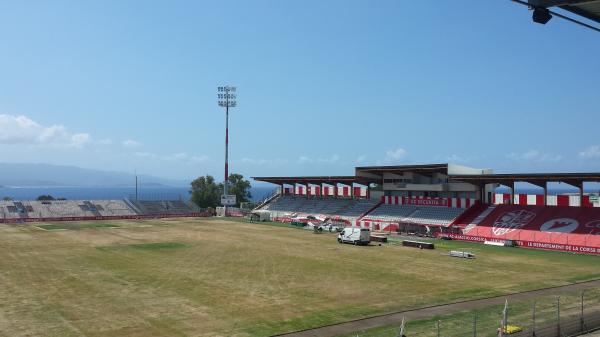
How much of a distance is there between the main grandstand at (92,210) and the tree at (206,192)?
44.4 ft

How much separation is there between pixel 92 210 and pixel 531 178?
91.6 metres

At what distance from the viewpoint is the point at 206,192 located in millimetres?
143250

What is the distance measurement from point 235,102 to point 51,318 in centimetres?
8773

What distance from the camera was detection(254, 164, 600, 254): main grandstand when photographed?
5944cm

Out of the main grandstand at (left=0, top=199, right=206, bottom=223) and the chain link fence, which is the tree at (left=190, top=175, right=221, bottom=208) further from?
the chain link fence

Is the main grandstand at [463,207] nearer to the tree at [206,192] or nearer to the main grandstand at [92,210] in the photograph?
the main grandstand at [92,210]

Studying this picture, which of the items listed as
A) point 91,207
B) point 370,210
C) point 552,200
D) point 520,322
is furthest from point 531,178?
point 91,207

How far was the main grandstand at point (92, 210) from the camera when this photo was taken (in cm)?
10712

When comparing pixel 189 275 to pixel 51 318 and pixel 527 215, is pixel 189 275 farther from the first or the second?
pixel 527 215

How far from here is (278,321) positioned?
25.7m

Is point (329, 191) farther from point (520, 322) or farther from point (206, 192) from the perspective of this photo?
point (520, 322)

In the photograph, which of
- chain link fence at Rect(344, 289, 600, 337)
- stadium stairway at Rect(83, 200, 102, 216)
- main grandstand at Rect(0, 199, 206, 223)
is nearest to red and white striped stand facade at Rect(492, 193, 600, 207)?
chain link fence at Rect(344, 289, 600, 337)

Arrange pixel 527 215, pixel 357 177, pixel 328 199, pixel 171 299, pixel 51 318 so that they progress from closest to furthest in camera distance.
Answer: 1. pixel 51 318
2. pixel 171 299
3. pixel 527 215
4. pixel 357 177
5. pixel 328 199

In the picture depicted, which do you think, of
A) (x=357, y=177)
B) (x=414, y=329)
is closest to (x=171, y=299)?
(x=414, y=329)
